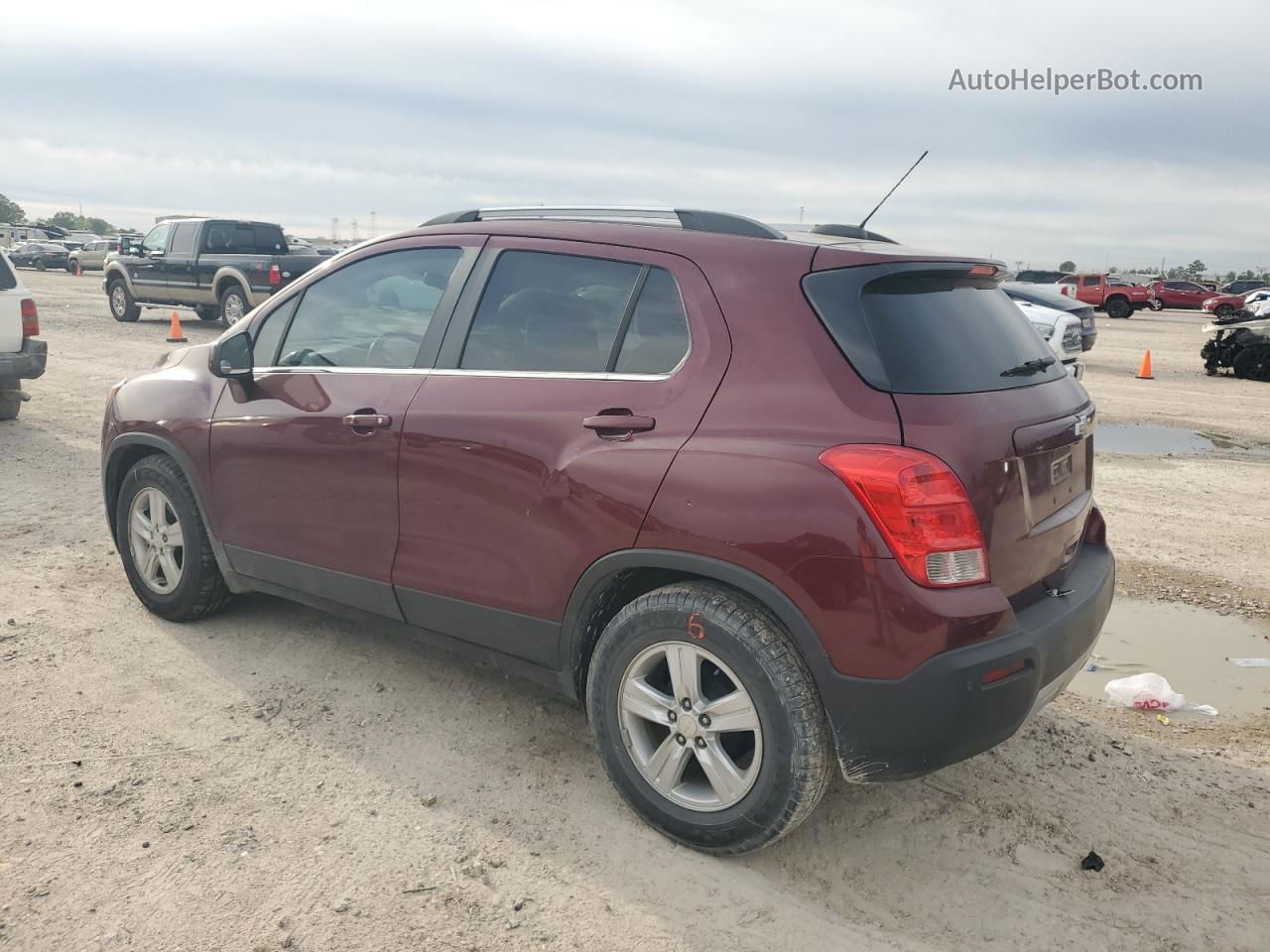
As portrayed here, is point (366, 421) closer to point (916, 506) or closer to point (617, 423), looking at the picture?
point (617, 423)

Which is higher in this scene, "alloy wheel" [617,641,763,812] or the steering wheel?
the steering wheel

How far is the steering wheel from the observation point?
384 centimetres

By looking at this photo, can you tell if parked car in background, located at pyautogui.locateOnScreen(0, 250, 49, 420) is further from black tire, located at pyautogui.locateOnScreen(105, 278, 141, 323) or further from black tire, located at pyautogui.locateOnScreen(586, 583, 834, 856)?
black tire, located at pyautogui.locateOnScreen(105, 278, 141, 323)

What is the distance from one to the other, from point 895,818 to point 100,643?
340 cm

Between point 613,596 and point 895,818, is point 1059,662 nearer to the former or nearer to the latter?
point 895,818

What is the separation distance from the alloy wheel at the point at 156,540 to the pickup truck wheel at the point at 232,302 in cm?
1501

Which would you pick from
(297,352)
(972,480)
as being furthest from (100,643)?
(972,480)

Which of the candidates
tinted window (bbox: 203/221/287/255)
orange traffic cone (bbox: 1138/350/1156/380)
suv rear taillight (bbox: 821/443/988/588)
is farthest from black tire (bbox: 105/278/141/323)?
suv rear taillight (bbox: 821/443/988/588)

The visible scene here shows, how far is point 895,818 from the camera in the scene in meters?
3.42

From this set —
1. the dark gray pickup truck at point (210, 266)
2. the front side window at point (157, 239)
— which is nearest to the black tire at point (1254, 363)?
the dark gray pickup truck at point (210, 266)

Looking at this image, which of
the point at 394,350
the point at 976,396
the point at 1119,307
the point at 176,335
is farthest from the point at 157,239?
the point at 1119,307

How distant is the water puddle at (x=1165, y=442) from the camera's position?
34.4 feet

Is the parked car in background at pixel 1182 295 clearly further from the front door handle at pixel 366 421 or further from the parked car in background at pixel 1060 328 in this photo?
the front door handle at pixel 366 421

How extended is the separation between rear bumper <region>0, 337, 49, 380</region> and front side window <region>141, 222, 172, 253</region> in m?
11.7
